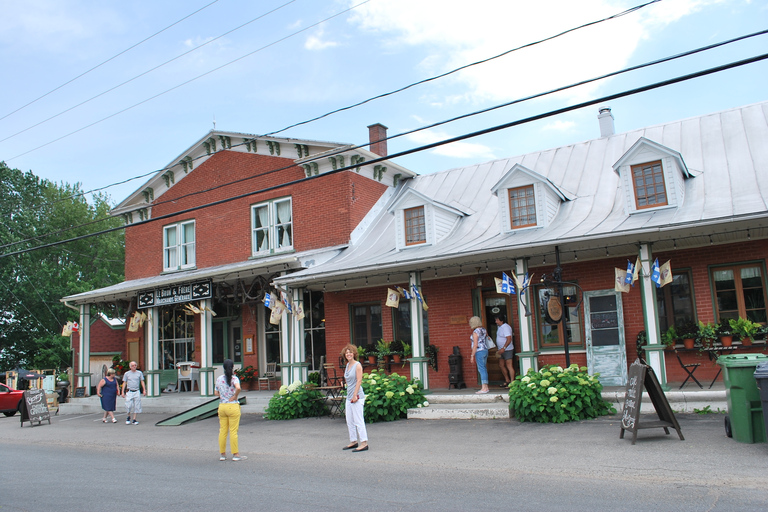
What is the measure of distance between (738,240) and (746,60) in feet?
19.9

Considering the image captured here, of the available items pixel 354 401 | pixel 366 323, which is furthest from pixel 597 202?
pixel 354 401

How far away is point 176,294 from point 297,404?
21.0 ft

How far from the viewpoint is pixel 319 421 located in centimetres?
1388

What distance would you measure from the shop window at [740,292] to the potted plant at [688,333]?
588mm

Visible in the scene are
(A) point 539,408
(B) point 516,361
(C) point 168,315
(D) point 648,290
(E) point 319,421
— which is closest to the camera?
(A) point 539,408

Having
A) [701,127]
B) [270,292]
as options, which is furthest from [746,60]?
[270,292]

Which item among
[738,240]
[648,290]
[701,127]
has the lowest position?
[648,290]

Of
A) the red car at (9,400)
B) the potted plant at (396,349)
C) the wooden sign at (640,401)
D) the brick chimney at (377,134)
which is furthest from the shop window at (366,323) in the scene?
the red car at (9,400)

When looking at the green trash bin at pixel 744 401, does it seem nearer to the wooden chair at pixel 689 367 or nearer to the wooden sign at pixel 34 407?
the wooden chair at pixel 689 367

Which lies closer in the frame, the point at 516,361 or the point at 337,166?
the point at 516,361

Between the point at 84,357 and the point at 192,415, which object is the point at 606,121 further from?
the point at 84,357

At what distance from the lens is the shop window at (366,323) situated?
17359 millimetres

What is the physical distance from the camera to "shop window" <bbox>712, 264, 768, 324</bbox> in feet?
41.8

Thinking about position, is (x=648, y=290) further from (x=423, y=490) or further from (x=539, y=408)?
(x=423, y=490)
